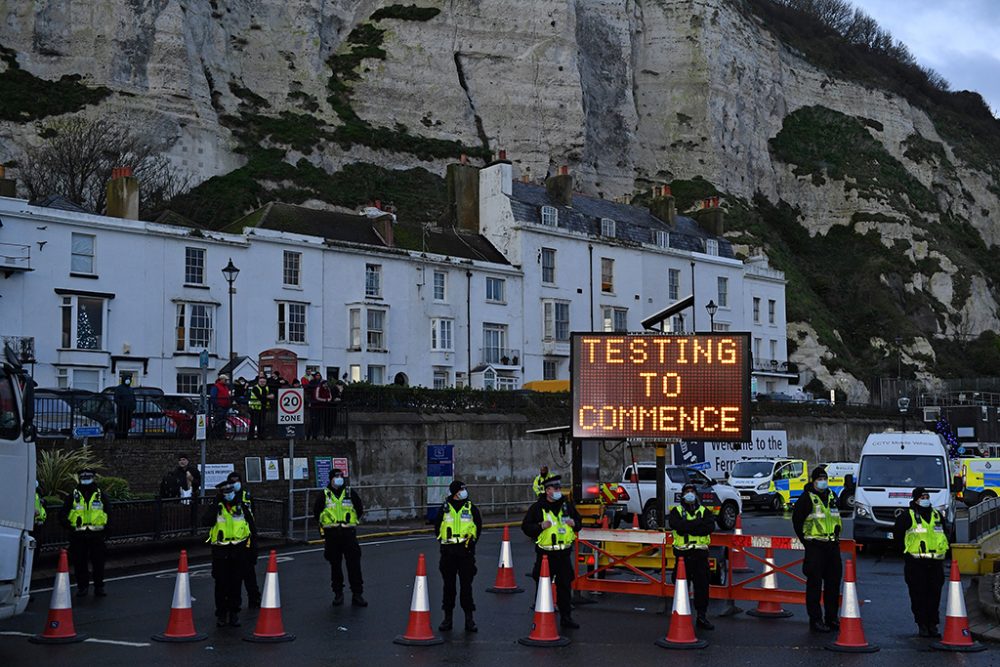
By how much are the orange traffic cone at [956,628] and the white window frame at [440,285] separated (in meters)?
41.1

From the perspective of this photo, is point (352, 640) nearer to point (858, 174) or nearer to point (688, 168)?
point (688, 168)

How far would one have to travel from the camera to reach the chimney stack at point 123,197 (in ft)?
152

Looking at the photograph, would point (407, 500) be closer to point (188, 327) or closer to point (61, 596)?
point (188, 327)

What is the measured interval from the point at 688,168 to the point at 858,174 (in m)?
19.4

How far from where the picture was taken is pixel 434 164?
297 feet


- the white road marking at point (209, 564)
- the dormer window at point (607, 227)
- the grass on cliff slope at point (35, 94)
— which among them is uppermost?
the grass on cliff slope at point (35, 94)

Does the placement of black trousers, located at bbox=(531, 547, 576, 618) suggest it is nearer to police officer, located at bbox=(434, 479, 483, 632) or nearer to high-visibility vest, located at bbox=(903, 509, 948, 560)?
police officer, located at bbox=(434, 479, 483, 632)

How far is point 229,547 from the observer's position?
1520cm

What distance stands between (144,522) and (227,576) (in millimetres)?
8966

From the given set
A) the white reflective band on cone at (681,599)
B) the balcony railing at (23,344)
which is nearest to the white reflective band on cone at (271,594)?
the white reflective band on cone at (681,599)

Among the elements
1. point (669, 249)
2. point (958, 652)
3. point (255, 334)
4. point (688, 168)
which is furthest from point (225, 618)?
point (688, 168)

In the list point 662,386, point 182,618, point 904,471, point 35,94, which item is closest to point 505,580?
point 662,386

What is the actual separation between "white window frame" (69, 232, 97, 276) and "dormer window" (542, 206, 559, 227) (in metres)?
23.6

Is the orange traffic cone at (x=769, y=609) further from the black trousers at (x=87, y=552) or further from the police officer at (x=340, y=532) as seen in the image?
the black trousers at (x=87, y=552)
